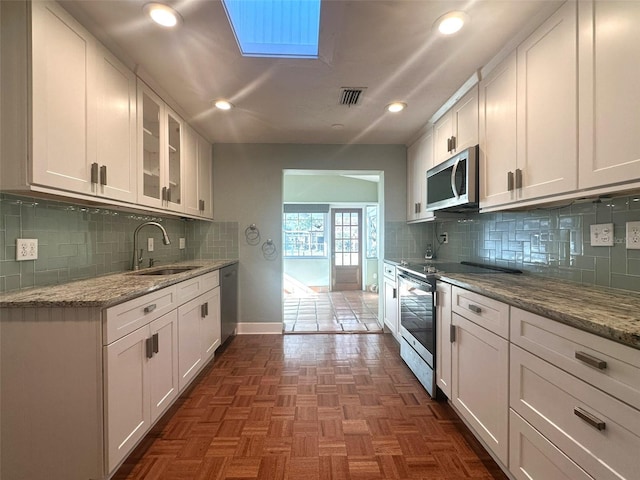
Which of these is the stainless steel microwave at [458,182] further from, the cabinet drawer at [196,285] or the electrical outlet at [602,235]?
the cabinet drawer at [196,285]

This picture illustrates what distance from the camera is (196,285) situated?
87.4 inches

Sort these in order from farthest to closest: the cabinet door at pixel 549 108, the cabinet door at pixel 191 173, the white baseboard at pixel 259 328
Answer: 1. the white baseboard at pixel 259 328
2. the cabinet door at pixel 191 173
3. the cabinet door at pixel 549 108

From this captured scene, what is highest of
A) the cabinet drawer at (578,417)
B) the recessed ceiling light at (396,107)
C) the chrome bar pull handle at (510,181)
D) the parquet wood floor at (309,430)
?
the recessed ceiling light at (396,107)

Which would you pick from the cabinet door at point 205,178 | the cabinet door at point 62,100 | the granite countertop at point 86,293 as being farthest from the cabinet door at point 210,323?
the cabinet door at point 62,100

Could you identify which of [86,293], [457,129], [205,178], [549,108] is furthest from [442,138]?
[86,293]

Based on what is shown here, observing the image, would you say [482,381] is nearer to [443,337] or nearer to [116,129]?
[443,337]

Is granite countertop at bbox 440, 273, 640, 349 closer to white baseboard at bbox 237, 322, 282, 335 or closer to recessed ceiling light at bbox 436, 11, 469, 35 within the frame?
recessed ceiling light at bbox 436, 11, 469, 35

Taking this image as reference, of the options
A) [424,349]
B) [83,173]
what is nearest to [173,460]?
[83,173]

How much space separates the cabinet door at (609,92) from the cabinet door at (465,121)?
2.58 feet

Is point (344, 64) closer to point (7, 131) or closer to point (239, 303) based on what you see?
point (7, 131)

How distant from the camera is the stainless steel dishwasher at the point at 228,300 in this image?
283 centimetres

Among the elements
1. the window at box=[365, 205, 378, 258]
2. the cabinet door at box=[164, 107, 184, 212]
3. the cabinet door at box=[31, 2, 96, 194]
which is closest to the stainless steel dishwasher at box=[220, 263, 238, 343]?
the cabinet door at box=[164, 107, 184, 212]

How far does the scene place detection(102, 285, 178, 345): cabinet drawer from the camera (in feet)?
3.98

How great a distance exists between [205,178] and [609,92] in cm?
316
